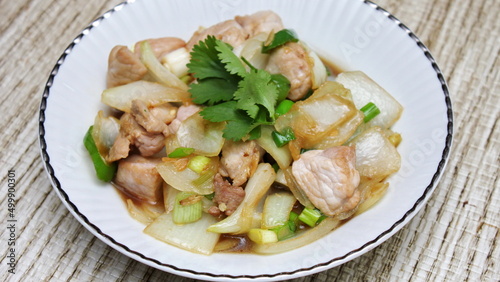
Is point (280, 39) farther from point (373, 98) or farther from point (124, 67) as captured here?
point (124, 67)

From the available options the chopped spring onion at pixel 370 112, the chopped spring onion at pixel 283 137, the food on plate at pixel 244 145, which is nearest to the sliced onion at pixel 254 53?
the food on plate at pixel 244 145

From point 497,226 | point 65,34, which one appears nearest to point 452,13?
point 497,226

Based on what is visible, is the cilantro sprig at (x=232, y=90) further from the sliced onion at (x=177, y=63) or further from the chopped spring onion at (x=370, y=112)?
the chopped spring onion at (x=370, y=112)

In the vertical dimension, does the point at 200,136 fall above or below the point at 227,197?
above

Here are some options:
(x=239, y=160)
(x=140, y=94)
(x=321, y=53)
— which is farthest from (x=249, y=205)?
(x=321, y=53)

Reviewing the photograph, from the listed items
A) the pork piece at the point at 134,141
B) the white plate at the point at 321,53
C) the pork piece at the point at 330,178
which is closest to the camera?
the white plate at the point at 321,53

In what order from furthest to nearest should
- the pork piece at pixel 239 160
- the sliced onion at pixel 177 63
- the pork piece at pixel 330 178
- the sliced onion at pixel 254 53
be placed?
the sliced onion at pixel 177 63
the sliced onion at pixel 254 53
the pork piece at pixel 239 160
the pork piece at pixel 330 178

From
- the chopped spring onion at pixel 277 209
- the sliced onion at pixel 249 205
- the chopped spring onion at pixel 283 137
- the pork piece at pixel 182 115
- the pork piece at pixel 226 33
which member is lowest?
the chopped spring onion at pixel 277 209

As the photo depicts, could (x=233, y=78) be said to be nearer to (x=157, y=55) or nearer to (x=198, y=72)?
(x=198, y=72)
